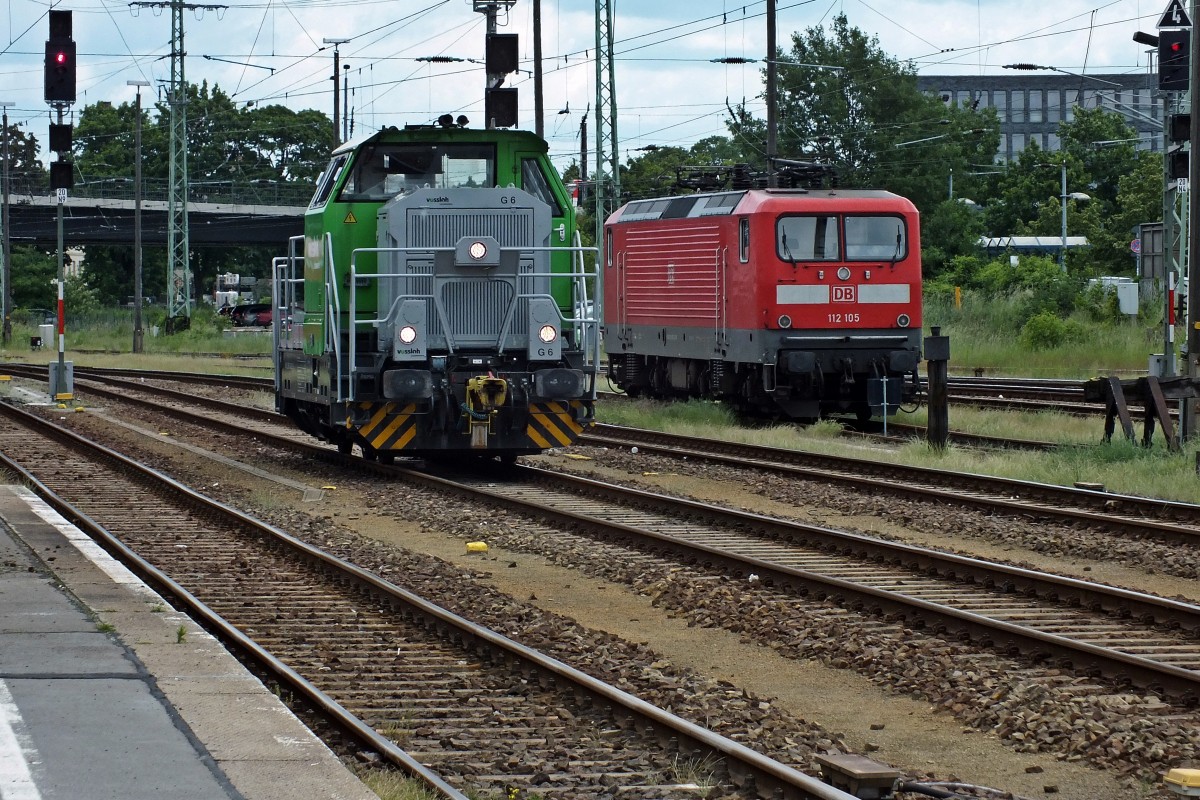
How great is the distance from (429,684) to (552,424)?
921cm

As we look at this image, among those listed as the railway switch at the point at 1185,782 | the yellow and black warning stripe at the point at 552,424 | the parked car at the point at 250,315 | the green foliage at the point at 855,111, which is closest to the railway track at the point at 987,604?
the railway switch at the point at 1185,782

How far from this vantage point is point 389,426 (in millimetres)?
16734

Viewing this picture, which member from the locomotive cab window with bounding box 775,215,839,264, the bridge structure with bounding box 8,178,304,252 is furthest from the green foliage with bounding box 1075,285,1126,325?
the bridge structure with bounding box 8,178,304,252

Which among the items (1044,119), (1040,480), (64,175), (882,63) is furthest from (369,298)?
(1044,119)

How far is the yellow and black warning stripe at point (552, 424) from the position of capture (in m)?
16.9

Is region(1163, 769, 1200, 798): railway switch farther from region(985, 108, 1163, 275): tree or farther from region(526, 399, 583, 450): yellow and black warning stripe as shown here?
region(985, 108, 1163, 275): tree

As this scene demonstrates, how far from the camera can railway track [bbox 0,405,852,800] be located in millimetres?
6209

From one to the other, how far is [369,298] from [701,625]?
26.1ft

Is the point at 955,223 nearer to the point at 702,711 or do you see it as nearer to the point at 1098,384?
the point at 1098,384

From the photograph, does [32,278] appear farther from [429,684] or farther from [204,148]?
[429,684]

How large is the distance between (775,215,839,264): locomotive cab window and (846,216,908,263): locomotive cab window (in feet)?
0.76

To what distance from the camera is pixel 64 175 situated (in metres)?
27.3

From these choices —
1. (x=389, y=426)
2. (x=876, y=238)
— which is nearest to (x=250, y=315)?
(x=876, y=238)

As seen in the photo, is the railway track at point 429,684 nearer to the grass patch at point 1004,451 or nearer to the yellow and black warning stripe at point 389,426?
the yellow and black warning stripe at point 389,426
